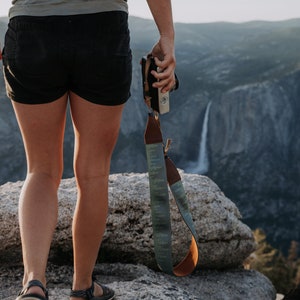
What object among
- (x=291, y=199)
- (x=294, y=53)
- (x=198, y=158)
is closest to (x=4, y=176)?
(x=198, y=158)

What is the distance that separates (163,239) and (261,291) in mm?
2331

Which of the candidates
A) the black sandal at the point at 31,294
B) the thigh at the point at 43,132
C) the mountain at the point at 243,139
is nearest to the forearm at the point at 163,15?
the thigh at the point at 43,132

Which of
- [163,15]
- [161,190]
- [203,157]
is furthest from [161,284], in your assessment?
[203,157]

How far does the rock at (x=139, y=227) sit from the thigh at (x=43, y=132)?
208 centimetres

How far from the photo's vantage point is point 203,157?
9594 centimetres

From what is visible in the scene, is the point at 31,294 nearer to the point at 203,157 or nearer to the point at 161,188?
the point at 161,188

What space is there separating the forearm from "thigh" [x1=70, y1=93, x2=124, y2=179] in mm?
425

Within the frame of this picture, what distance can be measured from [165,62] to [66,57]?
511 millimetres

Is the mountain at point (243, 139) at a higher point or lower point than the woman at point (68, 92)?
lower

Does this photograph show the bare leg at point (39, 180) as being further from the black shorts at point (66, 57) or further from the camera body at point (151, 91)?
the camera body at point (151, 91)

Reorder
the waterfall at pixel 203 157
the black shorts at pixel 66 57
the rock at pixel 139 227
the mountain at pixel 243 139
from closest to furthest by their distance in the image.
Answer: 1. the black shorts at pixel 66 57
2. the rock at pixel 139 227
3. the mountain at pixel 243 139
4. the waterfall at pixel 203 157

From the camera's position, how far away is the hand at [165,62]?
104 inches

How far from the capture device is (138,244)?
4.81 meters

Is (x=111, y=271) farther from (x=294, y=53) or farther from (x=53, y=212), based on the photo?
(x=294, y=53)
